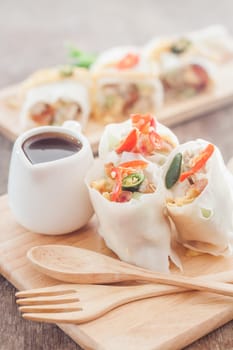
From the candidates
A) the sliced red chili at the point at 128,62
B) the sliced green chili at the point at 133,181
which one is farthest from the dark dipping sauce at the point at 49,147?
the sliced red chili at the point at 128,62

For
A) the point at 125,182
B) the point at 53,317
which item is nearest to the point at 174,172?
the point at 125,182

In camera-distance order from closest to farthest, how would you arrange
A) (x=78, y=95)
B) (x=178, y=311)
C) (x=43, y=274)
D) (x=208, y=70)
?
(x=178, y=311), (x=43, y=274), (x=78, y=95), (x=208, y=70)

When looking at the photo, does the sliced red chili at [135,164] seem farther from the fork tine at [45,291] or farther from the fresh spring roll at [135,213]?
the fork tine at [45,291]

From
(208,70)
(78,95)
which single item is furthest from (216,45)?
(78,95)

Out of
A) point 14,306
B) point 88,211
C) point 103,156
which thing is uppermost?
point 103,156

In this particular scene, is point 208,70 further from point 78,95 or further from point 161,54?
point 78,95
